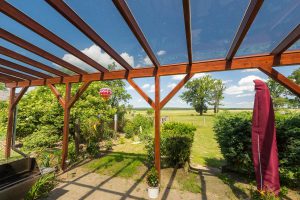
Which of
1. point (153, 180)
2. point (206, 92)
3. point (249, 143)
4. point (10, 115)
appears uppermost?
point (206, 92)

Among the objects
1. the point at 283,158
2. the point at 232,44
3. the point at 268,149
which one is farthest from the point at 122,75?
the point at 283,158

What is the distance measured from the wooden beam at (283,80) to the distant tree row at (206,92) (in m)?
43.1

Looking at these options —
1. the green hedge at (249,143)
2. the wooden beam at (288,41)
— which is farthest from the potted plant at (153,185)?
the wooden beam at (288,41)

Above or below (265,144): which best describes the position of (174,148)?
below

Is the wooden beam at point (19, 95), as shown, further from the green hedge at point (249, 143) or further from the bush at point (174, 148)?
the green hedge at point (249, 143)

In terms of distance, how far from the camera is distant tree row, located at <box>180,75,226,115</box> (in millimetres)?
45062

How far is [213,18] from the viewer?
2.92m

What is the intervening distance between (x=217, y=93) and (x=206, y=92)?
2697 millimetres

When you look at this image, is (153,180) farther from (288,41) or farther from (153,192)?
(288,41)

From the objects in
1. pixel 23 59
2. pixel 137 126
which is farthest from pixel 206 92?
pixel 23 59

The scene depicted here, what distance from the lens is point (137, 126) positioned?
13289 millimetres

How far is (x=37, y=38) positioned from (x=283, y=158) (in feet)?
20.4

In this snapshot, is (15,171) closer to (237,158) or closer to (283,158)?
(237,158)

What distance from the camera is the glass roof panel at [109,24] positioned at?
2674 millimetres
